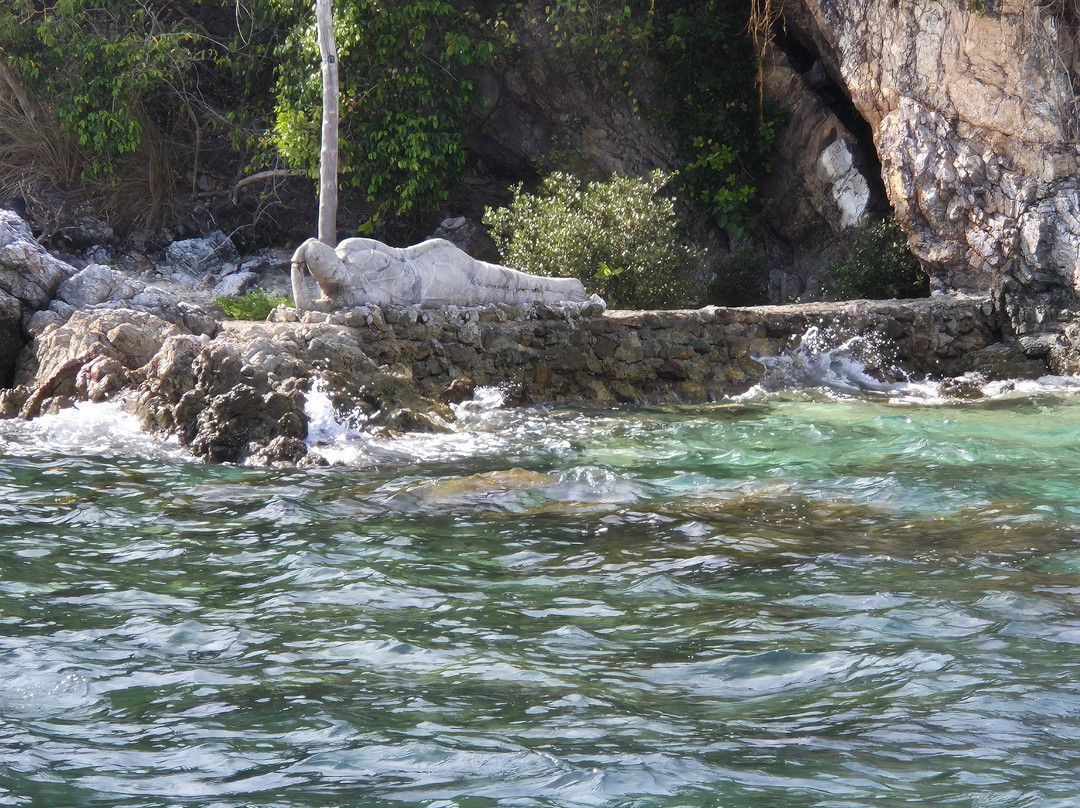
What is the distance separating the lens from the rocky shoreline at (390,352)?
296 inches

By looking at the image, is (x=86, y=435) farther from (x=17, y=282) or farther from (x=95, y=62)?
(x=95, y=62)

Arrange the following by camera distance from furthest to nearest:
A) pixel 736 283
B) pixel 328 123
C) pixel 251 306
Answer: pixel 736 283
pixel 251 306
pixel 328 123

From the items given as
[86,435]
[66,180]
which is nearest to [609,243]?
[86,435]

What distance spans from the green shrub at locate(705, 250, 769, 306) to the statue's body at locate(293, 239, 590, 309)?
4865 mm

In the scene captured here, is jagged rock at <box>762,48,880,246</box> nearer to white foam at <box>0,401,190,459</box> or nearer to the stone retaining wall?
the stone retaining wall

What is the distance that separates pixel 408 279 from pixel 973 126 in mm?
6863

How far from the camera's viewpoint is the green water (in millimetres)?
2658

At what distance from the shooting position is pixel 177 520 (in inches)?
208

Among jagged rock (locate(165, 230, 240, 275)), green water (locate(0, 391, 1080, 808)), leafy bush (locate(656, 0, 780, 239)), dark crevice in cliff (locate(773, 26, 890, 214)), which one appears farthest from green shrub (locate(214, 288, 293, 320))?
dark crevice in cliff (locate(773, 26, 890, 214))

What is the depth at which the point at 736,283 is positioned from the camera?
48.4 ft

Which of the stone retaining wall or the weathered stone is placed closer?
the weathered stone

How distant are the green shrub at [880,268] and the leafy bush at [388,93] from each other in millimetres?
5585

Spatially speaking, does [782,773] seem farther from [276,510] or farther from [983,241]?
[983,241]

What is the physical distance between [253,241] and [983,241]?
11.1m
